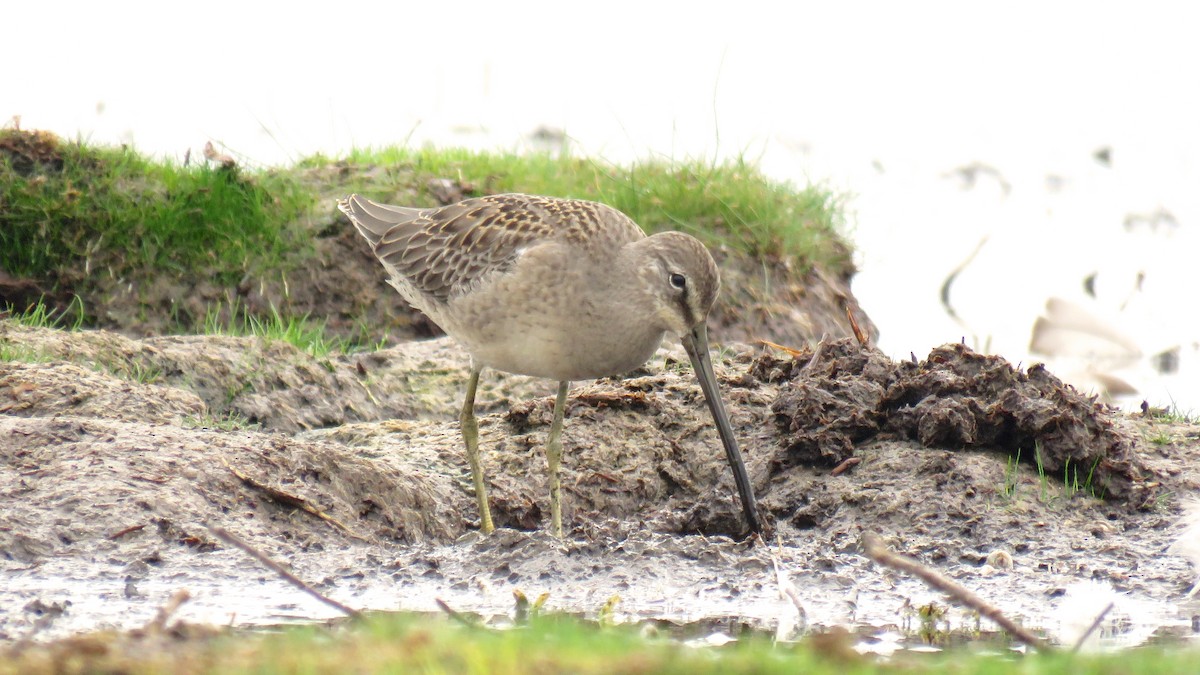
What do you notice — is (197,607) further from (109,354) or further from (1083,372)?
(1083,372)

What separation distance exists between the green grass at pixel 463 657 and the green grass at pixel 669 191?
20.5 feet

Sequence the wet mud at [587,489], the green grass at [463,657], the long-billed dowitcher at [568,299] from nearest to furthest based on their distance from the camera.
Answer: the green grass at [463,657] → the wet mud at [587,489] → the long-billed dowitcher at [568,299]

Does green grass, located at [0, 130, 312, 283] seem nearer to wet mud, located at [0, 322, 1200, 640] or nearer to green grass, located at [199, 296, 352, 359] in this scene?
green grass, located at [199, 296, 352, 359]

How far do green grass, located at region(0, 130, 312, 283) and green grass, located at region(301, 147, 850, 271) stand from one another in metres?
0.71

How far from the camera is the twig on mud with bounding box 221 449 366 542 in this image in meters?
5.89

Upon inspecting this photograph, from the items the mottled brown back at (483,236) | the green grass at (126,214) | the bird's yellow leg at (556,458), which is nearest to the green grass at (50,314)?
the green grass at (126,214)

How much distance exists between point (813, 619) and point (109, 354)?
13.1 feet

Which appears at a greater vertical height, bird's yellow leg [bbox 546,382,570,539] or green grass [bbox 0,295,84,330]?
green grass [bbox 0,295,84,330]

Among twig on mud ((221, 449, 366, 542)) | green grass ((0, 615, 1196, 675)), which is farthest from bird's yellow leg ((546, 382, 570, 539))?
green grass ((0, 615, 1196, 675))

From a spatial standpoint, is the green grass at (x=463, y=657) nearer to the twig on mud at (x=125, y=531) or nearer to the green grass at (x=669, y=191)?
the twig on mud at (x=125, y=531)

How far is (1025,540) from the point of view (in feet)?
19.8

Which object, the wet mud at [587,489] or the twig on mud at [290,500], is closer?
the wet mud at [587,489]

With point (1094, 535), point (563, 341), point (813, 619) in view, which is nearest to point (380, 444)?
point (563, 341)

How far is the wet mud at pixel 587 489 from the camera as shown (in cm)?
534
